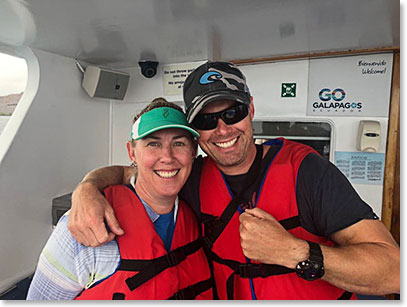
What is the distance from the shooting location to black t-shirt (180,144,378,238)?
78 cm

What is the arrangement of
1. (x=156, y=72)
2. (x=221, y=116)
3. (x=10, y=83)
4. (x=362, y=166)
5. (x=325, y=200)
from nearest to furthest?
(x=325, y=200)
(x=221, y=116)
(x=10, y=83)
(x=362, y=166)
(x=156, y=72)

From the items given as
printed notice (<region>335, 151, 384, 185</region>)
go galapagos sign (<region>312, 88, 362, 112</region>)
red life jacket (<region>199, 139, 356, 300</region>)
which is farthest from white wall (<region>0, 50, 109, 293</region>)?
printed notice (<region>335, 151, 384, 185</region>)

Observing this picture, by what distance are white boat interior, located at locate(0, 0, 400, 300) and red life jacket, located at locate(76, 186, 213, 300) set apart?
673mm

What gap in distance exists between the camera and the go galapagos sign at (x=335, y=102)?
177cm

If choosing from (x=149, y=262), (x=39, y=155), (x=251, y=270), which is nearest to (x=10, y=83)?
(x=39, y=155)

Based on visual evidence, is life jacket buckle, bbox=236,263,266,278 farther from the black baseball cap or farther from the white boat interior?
the white boat interior

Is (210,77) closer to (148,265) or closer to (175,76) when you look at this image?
(148,265)

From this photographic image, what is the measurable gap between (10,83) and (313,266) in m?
1.76

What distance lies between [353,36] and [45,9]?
127 centimetres

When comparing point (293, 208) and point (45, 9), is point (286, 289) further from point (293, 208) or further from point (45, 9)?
point (45, 9)

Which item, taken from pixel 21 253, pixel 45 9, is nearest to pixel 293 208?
pixel 45 9

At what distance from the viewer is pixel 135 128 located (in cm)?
94

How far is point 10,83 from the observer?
5.34 ft

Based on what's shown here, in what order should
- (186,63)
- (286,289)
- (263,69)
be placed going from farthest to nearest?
1. (263,69)
2. (186,63)
3. (286,289)
